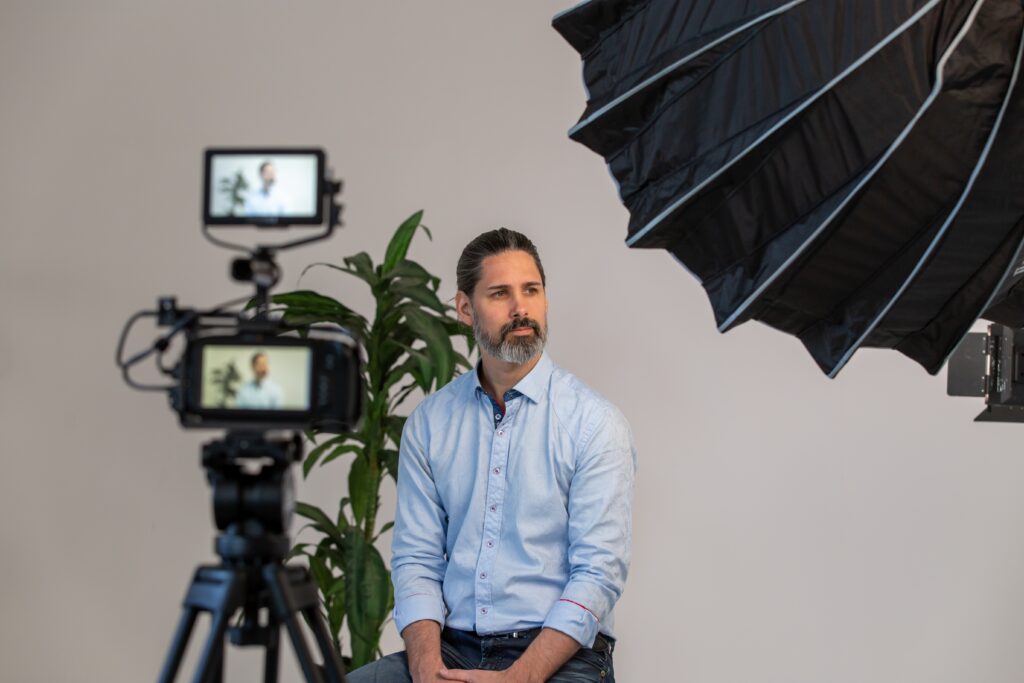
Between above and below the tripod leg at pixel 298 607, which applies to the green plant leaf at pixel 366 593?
below

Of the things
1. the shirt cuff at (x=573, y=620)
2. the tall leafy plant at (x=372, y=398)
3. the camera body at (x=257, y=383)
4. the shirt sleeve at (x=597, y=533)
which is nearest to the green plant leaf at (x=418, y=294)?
the tall leafy plant at (x=372, y=398)

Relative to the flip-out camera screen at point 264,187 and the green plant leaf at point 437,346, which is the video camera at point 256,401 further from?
the green plant leaf at point 437,346

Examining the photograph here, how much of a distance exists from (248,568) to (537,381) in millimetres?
918

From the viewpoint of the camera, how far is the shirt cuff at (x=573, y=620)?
1.92 metres

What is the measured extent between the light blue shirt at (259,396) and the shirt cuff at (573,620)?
2.76ft

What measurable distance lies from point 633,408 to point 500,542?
1.27 meters

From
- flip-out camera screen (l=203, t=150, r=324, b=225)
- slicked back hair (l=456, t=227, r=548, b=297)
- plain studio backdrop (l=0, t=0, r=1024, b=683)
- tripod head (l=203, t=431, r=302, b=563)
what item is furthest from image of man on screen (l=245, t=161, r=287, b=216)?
plain studio backdrop (l=0, t=0, r=1024, b=683)

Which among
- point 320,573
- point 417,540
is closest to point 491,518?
point 417,540

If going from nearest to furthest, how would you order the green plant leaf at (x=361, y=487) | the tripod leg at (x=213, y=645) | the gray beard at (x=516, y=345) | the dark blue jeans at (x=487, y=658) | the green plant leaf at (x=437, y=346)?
the tripod leg at (x=213, y=645) < the dark blue jeans at (x=487, y=658) < the gray beard at (x=516, y=345) < the green plant leaf at (x=437, y=346) < the green plant leaf at (x=361, y=487)

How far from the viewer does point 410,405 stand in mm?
3295

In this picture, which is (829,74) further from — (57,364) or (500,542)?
(57,364)

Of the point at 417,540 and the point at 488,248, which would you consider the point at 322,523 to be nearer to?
the point at 417,540

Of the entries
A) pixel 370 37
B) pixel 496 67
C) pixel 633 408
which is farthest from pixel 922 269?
pixel 370 37

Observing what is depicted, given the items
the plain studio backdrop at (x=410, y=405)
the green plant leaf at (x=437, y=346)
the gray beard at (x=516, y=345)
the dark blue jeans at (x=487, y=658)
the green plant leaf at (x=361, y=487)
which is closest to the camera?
the dark blue jeans at (x=487, y=658)
